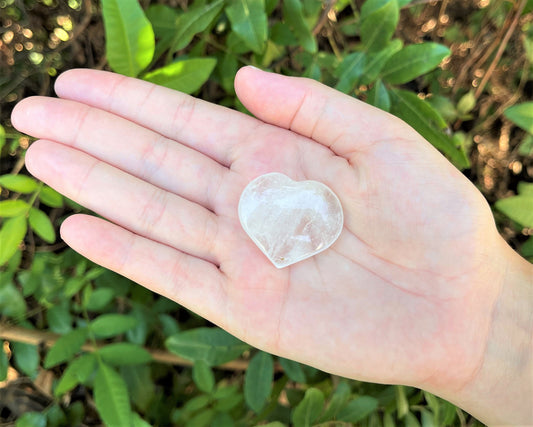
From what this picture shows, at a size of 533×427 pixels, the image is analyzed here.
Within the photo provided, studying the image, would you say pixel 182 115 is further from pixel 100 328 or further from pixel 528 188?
pixel 528 188

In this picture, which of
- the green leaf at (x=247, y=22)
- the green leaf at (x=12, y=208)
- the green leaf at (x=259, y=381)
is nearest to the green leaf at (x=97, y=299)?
the green leaf at (x=12, y=208)

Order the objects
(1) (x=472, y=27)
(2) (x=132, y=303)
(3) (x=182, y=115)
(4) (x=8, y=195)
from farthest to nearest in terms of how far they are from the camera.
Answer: (1) (x=472, y=27), (4) (x=8, y=195), (2) (x=132, y=303), (3) (x=182, y=115)

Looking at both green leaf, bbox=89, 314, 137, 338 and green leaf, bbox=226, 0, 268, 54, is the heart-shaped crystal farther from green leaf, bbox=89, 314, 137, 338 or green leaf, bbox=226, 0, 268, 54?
green leaf, bbox=89, 314, 137, 338

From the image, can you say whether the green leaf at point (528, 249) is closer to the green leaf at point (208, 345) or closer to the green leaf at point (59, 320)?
the green leaf at point (208, 345)

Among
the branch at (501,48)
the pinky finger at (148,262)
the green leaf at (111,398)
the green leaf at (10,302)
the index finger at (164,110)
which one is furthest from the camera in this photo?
the branch at (501,48)

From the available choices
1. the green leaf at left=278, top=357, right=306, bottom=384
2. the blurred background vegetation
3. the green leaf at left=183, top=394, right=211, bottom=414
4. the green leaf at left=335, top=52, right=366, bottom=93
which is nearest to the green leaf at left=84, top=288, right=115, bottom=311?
the blurred background vegetation

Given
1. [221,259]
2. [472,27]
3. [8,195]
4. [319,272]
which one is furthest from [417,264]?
[8,195]
